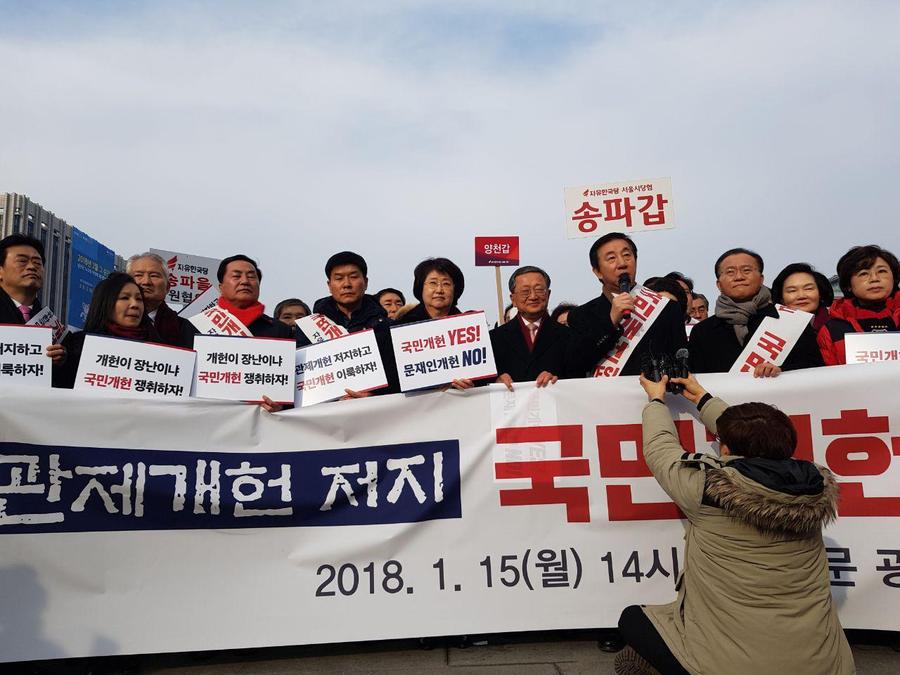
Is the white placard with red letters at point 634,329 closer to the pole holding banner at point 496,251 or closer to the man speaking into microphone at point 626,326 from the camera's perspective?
the man speaking into microphone at point 626,326

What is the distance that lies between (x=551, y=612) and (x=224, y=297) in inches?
114

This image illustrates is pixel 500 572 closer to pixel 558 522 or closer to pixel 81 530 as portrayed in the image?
pixel 558 522

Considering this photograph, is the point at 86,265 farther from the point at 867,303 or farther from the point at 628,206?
the point at 867,303

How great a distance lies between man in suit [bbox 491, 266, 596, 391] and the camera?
4.01 meters

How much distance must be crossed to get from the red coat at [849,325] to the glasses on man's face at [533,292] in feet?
5.47

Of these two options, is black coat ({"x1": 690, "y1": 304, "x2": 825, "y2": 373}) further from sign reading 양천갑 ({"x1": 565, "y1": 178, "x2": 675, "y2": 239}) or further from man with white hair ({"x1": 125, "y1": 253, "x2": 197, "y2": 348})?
man with white hair ({"x1": 125, "y1": 253, "x2": 197, "y2": 348})

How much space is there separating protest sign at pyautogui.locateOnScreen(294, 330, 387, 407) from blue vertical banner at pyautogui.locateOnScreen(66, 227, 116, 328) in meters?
17.7

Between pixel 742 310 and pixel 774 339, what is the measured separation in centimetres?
36

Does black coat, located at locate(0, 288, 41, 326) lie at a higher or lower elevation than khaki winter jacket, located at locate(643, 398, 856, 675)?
higher

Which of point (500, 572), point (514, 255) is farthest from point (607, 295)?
point (514, 255)

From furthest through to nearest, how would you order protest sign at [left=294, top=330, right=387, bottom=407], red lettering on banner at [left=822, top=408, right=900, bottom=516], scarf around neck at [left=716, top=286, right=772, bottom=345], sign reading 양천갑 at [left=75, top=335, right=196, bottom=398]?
scarf around neck at [left=716, top=286, right=772, bottom=345]
protest sign at [left=294, top=330, right=387, bottom=407]
sign reading 양천갑 at [left=75, top=335, right=196, bottom=398]
red lettering on banner at [left=822, top=408, right=900, bottom=516]

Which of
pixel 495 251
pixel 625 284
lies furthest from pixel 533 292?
pixel 495 251

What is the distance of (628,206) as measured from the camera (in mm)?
6445

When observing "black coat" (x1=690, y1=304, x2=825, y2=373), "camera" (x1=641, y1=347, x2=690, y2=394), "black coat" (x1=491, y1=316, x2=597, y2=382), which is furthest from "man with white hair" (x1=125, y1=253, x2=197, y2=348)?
"black coat" (x1=690, y1=304, x2=825, y2=373)
